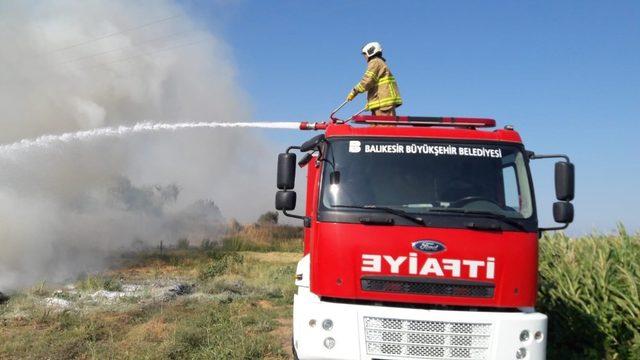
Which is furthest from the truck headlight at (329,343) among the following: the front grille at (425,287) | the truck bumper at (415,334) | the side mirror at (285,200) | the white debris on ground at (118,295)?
the white debris on ground at (118,295)

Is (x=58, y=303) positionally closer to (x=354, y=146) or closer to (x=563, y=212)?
(x=354, y=146)

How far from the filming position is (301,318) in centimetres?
510

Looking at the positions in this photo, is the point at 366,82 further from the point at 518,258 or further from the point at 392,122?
the point at 518,258

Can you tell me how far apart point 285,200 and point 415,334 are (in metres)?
1.79

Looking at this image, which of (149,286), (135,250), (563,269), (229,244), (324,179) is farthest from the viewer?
(229,244)

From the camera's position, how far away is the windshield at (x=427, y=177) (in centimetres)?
537

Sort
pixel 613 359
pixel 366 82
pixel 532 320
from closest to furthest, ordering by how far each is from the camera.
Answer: pixel 532 320 → pixel 613 359 → pixel 366 82

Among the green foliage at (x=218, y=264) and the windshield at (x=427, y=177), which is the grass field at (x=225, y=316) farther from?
the green foliage at (x=218, y=264)

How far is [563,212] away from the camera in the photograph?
222 inches

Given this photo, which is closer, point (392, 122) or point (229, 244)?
point (392, 122)

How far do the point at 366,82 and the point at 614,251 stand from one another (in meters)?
4.21

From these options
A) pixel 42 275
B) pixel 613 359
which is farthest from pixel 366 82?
pixel 42 275

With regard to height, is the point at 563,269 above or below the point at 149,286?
above

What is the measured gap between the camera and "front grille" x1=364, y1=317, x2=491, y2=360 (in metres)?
4.90
